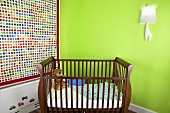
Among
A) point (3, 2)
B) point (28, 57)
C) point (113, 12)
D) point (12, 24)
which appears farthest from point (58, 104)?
point (113, 12)

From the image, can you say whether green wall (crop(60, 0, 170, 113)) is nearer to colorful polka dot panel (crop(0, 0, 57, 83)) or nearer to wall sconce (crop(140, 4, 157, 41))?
wall sconce (crop(140, 4, 157, 41))

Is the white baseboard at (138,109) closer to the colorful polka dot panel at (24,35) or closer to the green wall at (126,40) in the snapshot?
the green wall at (126,40)

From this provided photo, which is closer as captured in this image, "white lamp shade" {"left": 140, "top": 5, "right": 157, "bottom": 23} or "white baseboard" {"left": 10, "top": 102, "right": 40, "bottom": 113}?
"white lamp shade" {"left": 140, "top": 5, "right": 157, "bottom": 23}

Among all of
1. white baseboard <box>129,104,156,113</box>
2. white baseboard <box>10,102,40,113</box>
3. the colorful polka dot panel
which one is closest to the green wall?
white baseboard <box>129,104,156,113</box>

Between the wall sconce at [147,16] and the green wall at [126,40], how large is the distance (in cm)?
5

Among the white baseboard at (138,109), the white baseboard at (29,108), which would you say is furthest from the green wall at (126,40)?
the white baseboard at (29,108)

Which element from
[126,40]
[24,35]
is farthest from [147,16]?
[24,35]

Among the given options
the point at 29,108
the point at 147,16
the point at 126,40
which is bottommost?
the point at 29,108

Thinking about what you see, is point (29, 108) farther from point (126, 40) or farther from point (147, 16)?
point (147, 16)

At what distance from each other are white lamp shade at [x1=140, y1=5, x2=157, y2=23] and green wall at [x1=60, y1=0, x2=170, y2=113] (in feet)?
0.26

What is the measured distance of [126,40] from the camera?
6.88ft

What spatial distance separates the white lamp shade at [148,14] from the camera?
1725 mm

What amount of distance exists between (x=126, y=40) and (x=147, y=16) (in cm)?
46

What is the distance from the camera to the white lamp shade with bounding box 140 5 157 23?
1.72m
